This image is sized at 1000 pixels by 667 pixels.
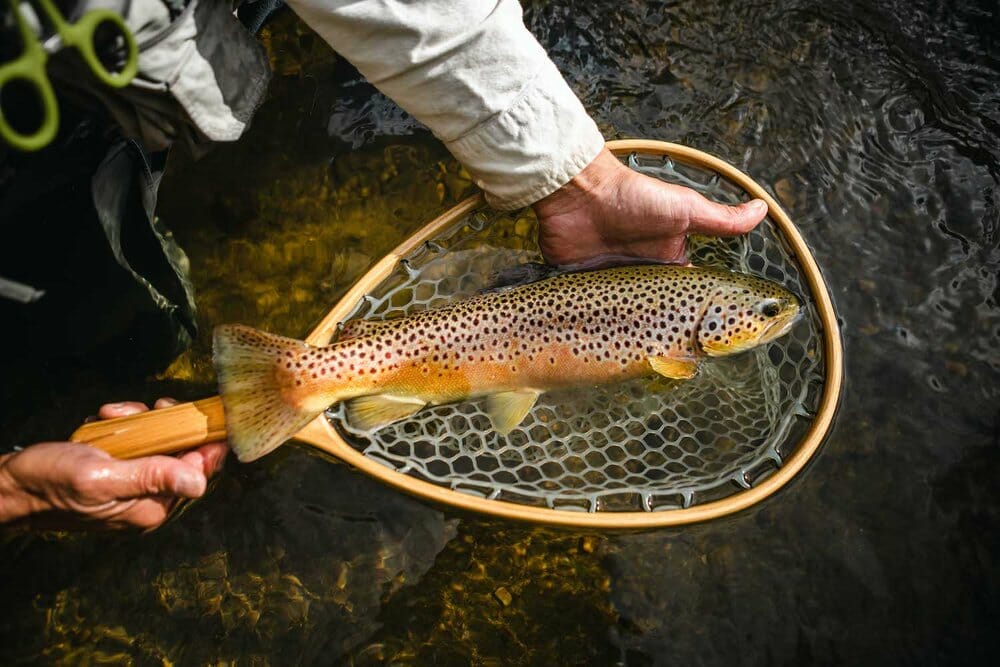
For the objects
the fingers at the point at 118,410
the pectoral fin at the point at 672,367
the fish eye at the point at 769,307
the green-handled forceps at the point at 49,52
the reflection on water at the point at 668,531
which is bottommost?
the reflection on water at the point at 668,531

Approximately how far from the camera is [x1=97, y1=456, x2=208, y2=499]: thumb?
2.06 metres

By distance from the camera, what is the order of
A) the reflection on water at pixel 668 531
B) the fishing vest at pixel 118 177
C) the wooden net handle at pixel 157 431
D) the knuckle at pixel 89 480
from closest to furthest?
the fishing vest at pixel 118 177, the knuckle at pixel 89 480, the wooden net handle at pixel 157 431, the reflection on water at pixel 668 531

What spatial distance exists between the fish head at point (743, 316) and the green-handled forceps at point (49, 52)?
171cm

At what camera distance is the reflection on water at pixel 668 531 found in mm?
2717

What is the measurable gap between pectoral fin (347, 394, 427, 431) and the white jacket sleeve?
28.0 inches

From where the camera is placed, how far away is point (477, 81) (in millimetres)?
2070

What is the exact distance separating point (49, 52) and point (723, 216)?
6.20ft

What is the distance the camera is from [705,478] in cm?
237

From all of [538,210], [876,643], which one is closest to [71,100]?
[538,210]

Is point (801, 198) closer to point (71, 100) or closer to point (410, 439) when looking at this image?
point (410, 439)

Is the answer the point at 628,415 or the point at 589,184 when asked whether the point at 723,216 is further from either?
the point at 628,415

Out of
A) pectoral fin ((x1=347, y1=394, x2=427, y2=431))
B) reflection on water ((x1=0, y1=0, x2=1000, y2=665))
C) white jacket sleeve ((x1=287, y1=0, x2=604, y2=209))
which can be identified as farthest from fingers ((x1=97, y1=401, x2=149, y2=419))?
white jacket sleeve ((x1=287, y1=0, x2=604, y2=209))

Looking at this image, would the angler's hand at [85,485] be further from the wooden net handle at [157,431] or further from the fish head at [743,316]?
the fish head at [743,316]

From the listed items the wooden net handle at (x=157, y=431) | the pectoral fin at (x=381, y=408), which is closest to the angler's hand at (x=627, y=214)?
the pectoral fin at (x=381, y=408)
